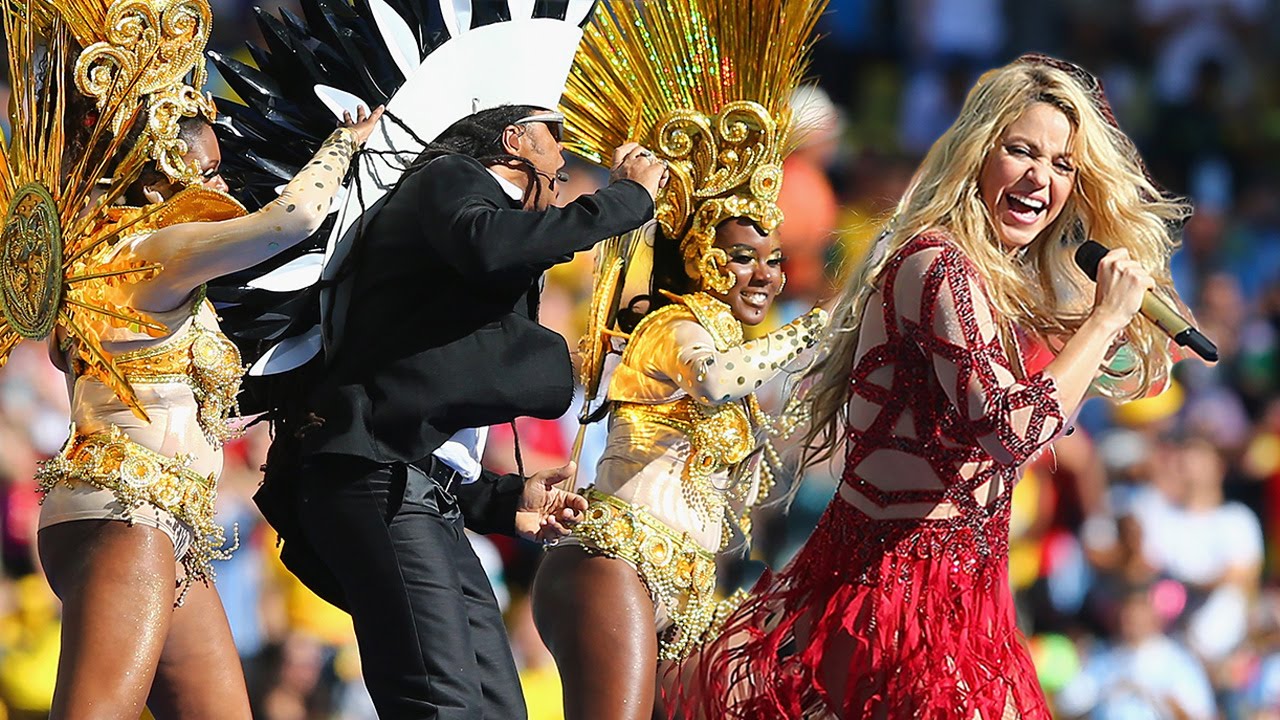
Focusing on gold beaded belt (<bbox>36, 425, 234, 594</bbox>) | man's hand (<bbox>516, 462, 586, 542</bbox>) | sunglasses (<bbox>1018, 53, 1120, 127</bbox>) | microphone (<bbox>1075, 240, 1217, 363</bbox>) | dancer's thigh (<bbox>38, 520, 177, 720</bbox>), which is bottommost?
dancer's thigh (<bbox>38, 520, 177, 720</bbox>)

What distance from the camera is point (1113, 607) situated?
730 cm

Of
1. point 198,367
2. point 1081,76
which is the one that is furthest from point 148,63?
point 1081,76

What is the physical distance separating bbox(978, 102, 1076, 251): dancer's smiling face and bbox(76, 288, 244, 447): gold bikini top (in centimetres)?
166

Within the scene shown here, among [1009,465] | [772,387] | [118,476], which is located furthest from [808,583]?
[772,387]

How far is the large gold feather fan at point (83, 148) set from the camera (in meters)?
3.78

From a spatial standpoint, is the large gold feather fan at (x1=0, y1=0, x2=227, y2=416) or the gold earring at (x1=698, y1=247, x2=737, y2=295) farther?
the gold earring at (x1=698, y1=247, x2=737, y2=295)

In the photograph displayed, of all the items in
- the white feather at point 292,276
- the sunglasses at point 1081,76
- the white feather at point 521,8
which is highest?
the sunglasses at point 1081,76

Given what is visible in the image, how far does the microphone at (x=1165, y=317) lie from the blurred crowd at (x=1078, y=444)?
0.60 metres

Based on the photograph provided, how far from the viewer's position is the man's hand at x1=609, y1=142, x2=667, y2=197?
3.80 m

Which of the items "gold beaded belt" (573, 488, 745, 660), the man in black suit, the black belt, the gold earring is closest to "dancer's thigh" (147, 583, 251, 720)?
the man in black suit

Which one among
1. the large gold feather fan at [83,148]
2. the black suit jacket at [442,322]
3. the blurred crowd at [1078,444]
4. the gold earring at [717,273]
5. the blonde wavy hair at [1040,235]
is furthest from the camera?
the blurred crowd at [1078,444]

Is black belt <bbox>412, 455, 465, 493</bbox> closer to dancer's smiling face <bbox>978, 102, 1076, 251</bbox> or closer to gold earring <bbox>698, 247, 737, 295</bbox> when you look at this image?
gold earring <bbox>698, 247, 737, 295</bbox>

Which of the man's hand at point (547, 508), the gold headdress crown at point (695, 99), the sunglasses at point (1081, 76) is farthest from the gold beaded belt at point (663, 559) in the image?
the sunglasses at point (1081, 76)

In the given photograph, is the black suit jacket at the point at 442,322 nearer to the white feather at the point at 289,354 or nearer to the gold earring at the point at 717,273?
the white feather at the point at 289,354
